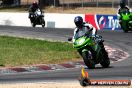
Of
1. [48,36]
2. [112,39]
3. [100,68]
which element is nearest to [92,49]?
[100,68]

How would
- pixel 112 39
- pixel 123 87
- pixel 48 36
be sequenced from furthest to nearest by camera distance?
1. pixel 48 36
2. pixel 112 39
3. pixel 123 87

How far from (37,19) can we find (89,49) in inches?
921

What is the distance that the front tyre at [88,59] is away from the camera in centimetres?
1627

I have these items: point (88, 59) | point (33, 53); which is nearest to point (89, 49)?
point (88, 59)

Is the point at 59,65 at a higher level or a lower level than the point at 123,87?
lower

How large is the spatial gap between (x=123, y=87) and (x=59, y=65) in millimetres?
7998

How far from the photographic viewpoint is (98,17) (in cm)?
3656

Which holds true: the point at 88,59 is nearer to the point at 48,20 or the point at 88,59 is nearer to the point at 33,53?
the point at 33,53

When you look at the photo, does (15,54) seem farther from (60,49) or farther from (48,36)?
(48,36)

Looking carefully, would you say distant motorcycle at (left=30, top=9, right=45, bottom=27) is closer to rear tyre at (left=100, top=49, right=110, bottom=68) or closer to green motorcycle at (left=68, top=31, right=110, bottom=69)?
rear tyre at (left=100, top=49, right=110, bottom=68)

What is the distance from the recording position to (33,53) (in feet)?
69.1

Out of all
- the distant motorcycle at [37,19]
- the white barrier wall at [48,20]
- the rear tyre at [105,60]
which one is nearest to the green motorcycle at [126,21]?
the white barrier wall at [48,20]

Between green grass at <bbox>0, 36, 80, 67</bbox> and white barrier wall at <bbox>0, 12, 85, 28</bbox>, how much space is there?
1198 cm

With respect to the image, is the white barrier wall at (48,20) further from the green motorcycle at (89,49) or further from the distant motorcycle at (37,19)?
the green motorcycle at (89,49)
